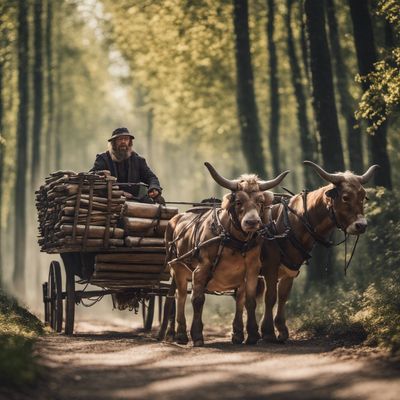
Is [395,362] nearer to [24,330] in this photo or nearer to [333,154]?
[24,330]

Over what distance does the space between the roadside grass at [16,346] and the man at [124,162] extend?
9.44 ft

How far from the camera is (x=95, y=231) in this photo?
1254 centimetres

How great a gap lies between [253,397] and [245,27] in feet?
53.2

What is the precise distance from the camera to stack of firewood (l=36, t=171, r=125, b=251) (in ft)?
40.5

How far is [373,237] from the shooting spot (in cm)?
1622

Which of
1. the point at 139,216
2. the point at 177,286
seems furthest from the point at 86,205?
the point at 177,286

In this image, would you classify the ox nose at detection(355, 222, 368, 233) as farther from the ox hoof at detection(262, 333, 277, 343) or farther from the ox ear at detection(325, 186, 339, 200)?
the ox hoof at detection(262, 333, 277, 343)

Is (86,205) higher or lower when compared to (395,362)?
higher

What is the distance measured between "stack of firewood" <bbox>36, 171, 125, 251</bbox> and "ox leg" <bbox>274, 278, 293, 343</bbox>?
266 cm

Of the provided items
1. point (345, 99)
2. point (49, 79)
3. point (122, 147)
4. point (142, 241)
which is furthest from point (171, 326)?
point (49, 79)

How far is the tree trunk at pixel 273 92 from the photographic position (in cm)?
2623

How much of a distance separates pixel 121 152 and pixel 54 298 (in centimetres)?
294

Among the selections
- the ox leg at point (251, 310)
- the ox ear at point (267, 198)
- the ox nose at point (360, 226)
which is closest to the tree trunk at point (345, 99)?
the ox ear at point (267, 198)

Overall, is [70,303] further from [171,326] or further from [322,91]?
[322,91]
